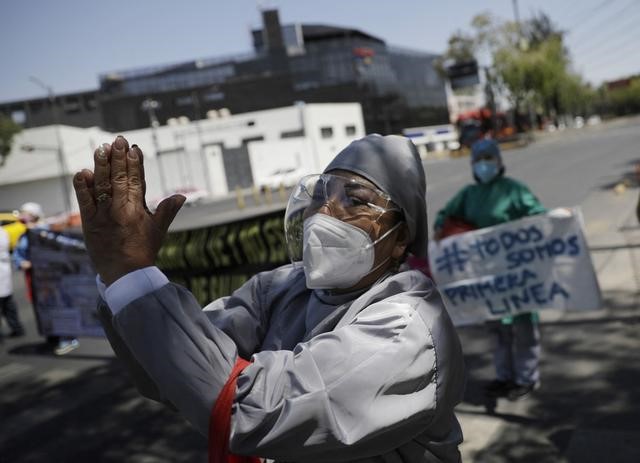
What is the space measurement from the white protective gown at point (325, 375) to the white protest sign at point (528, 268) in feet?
11.9

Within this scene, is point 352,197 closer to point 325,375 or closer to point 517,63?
point 325,375

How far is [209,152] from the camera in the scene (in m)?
48.2

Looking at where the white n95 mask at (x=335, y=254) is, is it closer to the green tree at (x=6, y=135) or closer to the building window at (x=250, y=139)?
the green tree at (x=6, y=135)

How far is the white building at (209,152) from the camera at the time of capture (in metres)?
45.1

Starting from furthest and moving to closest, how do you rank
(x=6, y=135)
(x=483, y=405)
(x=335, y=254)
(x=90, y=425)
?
(x=6, y=135) → (x=90, y=425) → (x=483, y=405) → (x=335, y=254)

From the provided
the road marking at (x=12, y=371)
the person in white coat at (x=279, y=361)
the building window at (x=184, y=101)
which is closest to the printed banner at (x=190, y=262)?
the road marking at (x=12, y=371)

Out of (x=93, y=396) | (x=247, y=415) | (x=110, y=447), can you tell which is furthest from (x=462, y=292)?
(x=247, y=415)

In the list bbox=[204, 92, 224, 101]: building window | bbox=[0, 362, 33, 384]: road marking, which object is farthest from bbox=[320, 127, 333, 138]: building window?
bbox=[0, 362, 33, 384]: road marking

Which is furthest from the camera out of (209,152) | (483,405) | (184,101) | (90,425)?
(184,101)

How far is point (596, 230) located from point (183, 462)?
805 cm

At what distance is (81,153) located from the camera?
4569 cm

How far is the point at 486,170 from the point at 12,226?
1905cm

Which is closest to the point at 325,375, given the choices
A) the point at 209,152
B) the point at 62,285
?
the point at 62,285

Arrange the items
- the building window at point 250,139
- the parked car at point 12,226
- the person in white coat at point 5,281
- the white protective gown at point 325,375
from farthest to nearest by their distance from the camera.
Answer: the building window at point 250,139 < the parked car at point 12,226 < the person in white coat at point 5,281 < the white protective gown at point 325,375
